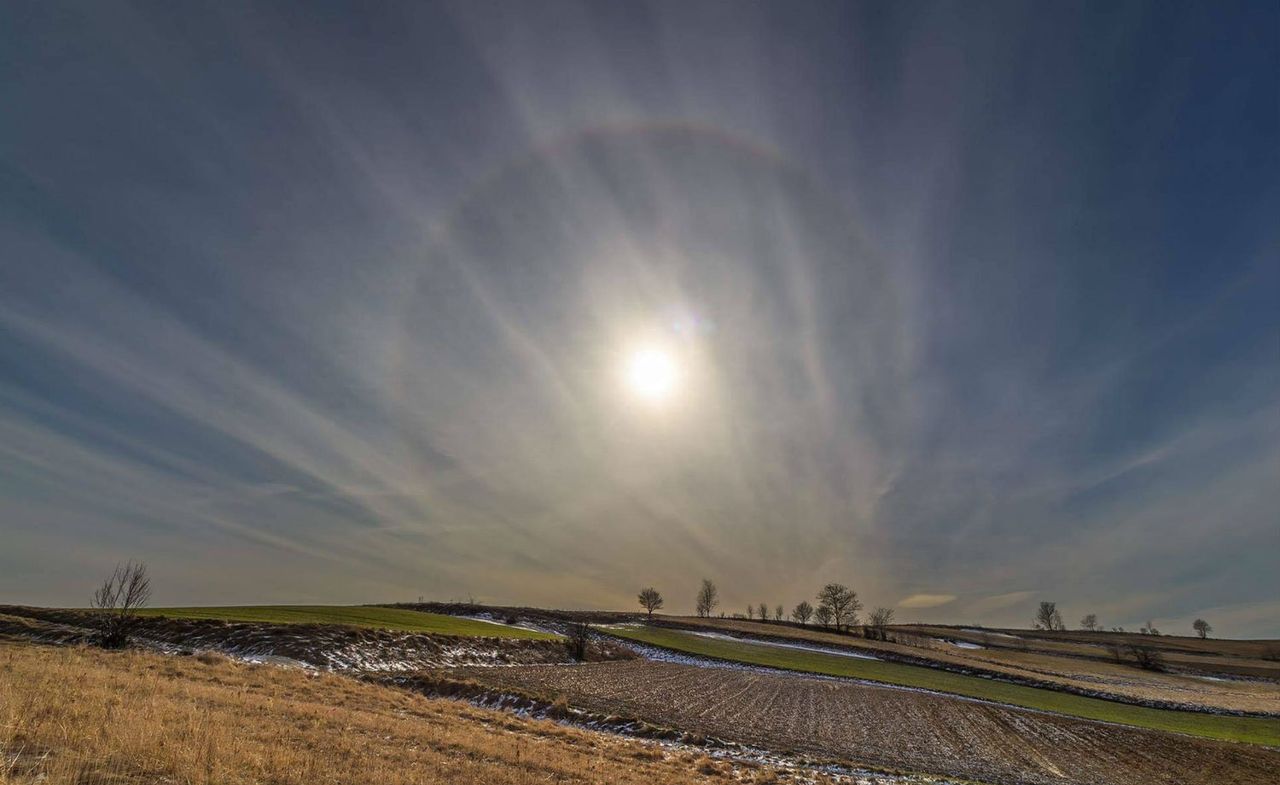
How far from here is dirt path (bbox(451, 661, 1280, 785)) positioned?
80.6 ft

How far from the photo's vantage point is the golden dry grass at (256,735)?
9.09m

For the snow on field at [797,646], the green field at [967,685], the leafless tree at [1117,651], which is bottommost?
the green field at [967,685]

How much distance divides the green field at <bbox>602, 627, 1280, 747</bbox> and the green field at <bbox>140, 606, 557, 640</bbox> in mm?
21830

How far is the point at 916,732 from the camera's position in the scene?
3023cm

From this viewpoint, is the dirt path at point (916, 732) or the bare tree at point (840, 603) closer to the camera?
the dirt path at point (916, 732)

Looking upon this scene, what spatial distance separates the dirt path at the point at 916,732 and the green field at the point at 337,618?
1486 centimetres

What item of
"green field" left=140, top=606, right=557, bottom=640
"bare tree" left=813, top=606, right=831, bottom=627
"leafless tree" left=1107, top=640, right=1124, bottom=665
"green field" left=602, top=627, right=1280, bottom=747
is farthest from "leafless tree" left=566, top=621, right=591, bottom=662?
"leafless tree" left=1107, top=640, right=1124, bottom=665

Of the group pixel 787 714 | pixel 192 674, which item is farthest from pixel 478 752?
pixel 787 714

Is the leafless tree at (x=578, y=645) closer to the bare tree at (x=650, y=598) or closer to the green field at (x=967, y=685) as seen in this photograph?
the green field at (x=967, y=685)

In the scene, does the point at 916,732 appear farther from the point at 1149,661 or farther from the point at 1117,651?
the point at 1117,651

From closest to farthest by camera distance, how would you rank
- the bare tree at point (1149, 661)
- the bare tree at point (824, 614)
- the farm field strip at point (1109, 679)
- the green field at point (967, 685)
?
the green field at point (967, 685)
the farm field strip at point (1109, 679)
the bare tree at point (1149, 661)
the bare tree at point (824, 614)

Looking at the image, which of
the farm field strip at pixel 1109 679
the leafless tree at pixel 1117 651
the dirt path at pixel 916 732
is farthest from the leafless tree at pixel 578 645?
the leafless tree at pixel 1117 651

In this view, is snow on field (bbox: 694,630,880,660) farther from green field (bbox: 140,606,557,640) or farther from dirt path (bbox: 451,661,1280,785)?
dirt path (bbox: 451,661,1280,785)

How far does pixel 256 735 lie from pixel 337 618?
44.1m
